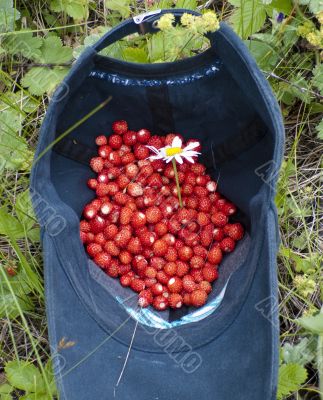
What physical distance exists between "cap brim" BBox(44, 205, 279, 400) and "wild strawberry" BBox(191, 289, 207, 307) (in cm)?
7

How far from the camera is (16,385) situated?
4.65 ft

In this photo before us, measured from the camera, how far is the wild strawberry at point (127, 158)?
1.65 metres

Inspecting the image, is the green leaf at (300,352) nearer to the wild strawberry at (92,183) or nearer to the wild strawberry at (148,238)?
the wild strawberry at (148,238)

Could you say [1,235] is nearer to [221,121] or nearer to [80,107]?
[80,107]

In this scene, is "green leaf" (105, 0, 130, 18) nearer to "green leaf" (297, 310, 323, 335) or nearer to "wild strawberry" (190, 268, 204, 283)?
"wild strawberry" (190, 268, 204, 283)

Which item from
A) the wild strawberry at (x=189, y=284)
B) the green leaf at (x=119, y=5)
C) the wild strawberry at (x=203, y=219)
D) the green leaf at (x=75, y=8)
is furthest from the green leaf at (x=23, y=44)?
the wild strawberry at (x=189, y=284)

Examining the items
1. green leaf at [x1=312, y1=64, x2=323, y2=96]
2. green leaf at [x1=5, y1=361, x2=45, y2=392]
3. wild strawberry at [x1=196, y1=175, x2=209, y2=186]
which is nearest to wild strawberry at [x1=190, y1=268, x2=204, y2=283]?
wild strawberry at [x1=196, y1=175, x2=209, y2=186]

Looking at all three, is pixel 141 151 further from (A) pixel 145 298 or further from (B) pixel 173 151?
(A) pixel 145 298

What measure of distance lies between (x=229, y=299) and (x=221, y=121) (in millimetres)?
429

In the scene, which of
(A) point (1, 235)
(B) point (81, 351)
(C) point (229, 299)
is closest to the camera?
(B) point (81, 351)

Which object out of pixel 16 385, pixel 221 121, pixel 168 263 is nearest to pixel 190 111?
pixel 221 121

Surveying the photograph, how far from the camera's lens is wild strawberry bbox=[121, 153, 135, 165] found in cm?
165

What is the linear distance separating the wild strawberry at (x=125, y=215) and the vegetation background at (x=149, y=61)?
22cm

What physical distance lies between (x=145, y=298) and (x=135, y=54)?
2.05 feet
